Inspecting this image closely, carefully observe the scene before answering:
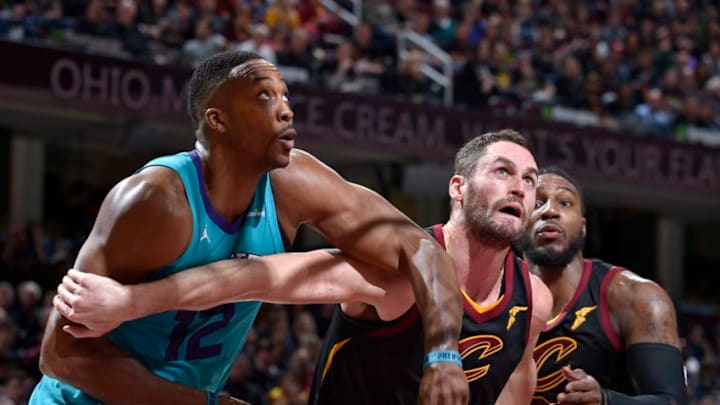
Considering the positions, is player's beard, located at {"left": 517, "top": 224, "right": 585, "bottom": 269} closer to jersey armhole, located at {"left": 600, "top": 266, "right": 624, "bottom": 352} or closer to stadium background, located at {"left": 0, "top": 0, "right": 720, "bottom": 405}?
jersey armhole, located at {"left": 600, "top": 266, "right": 624, "bottom": 352}

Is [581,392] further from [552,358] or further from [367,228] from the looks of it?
[367,228]

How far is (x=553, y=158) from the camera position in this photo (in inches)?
Answer: 587

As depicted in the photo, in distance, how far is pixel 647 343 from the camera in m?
5.07

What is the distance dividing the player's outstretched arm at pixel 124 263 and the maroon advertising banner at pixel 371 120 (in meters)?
7.94

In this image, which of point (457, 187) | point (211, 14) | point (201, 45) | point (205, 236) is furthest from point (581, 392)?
point (211, 14)

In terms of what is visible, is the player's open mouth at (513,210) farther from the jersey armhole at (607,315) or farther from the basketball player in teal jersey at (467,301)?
the jersey armhole at (607,315)

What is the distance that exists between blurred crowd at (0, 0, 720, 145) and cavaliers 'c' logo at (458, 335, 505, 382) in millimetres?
8019

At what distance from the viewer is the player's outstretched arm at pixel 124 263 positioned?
3729 millimetres

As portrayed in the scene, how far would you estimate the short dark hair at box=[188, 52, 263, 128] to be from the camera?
3.99m

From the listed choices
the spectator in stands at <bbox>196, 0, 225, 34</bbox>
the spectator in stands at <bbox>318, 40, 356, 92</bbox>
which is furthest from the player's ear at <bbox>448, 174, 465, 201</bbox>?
the spectator in stands at <bbox>196, 0, 225, 34</bbox>

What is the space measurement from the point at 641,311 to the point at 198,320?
208 centimetres

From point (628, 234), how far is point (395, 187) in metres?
6.17

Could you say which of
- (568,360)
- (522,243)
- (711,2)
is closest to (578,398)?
(568,360)

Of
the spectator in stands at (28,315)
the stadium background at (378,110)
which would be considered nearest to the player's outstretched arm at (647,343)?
the stadium background at (378,110)
